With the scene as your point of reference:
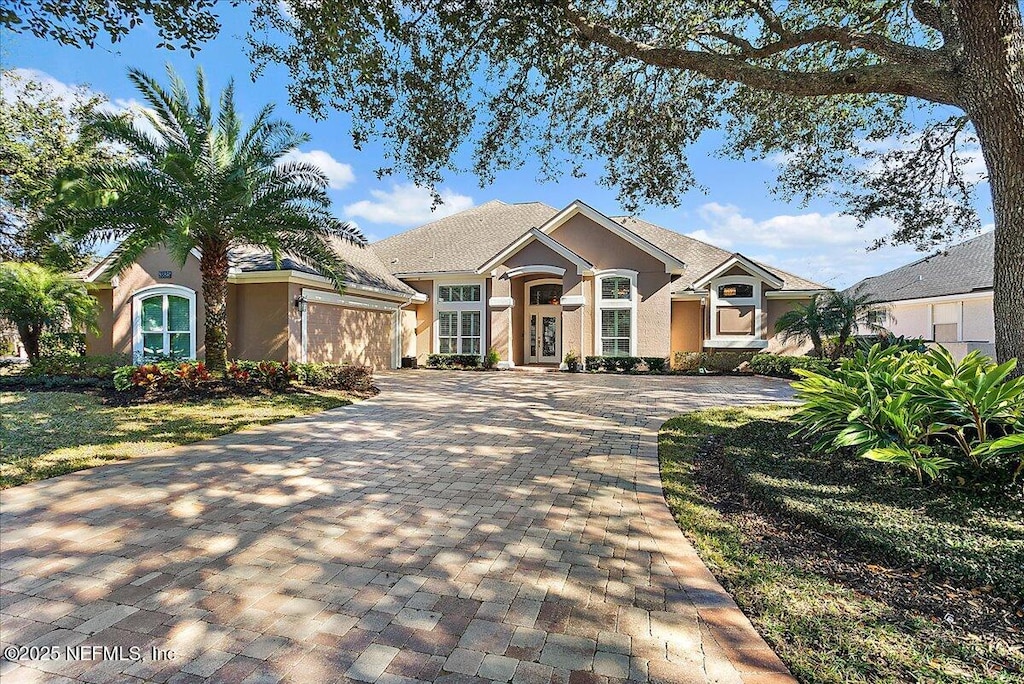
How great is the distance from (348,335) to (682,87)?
1330 cm

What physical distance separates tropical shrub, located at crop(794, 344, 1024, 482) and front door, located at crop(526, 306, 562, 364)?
17131mm

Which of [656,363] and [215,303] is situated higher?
[215,303]

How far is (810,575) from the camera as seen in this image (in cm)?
348

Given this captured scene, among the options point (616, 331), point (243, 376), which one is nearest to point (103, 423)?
point (243, 376)

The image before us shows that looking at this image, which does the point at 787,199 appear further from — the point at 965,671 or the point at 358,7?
the point at 965,671

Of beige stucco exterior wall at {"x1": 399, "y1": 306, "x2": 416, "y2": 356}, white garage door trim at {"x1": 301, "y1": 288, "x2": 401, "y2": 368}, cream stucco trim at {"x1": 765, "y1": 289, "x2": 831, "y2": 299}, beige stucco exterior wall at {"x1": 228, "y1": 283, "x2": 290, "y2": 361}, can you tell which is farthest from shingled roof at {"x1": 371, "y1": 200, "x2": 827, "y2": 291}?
beige stucco exterior wall at {"x1": 228, "y1": 283, "x2": 290, "y2": 361}

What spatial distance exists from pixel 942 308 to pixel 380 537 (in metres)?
29.4

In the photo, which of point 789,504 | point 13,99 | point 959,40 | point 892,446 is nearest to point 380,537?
point 789,504

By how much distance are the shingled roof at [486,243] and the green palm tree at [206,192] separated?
957 cm

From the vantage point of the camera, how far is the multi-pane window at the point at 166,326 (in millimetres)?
14766

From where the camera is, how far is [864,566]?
3.57 meters

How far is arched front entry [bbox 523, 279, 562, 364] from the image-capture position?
2269 centimetres

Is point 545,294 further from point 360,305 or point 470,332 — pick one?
point 360,305

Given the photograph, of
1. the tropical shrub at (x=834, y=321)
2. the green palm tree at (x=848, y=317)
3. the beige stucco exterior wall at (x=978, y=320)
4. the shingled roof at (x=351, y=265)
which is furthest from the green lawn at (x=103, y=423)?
the beige stucco exterior wall at (x=978, y=320)
